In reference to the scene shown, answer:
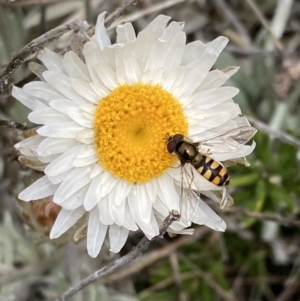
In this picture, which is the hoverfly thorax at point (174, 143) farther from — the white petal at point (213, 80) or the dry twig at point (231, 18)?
the dry twig at point (231, 18)

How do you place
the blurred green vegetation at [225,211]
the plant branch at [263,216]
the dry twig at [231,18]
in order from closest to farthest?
the plant branch at [263,216]
the blurred green vegetation at [225,211]
the dry twig at [231,18]

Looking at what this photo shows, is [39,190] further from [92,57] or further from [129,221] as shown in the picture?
[92,57]

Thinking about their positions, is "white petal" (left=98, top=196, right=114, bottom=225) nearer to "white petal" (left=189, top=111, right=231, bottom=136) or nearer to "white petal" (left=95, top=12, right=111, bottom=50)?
"white petal" (left=189, top=111, right=231, bottom=136)

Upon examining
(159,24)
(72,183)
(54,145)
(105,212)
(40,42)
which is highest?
(40,42)

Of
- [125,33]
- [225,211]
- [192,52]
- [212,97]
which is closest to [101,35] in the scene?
[125,33]

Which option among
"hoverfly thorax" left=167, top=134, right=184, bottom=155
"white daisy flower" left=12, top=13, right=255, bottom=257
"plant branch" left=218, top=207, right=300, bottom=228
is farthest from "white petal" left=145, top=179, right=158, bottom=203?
"plant branch" left=218, top=207, right=300, bottom=228

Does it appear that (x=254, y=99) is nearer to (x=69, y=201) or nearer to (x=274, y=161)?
(x=274, y=161)

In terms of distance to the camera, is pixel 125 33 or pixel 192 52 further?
pixel 192 52

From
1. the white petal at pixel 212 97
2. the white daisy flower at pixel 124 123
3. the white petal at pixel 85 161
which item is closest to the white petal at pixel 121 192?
the white daisy flower at pixel 124 123
